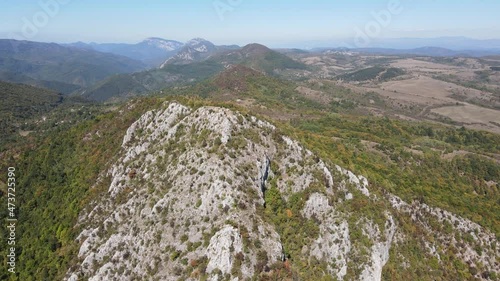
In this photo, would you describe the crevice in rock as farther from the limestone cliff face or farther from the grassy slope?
the grassy slope

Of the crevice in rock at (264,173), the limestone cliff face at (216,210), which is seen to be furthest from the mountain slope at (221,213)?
the crevice in rock at (264,173)

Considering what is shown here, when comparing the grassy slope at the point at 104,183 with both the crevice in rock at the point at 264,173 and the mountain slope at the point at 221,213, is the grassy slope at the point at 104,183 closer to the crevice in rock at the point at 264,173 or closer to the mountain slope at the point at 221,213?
the mountain slope at the point at 221,213

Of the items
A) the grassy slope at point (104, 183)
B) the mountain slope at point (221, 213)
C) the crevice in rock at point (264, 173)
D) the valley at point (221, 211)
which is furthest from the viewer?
the grassy slope at point (104, 183)

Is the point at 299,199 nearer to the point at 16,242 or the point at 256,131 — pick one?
the point at 256,131

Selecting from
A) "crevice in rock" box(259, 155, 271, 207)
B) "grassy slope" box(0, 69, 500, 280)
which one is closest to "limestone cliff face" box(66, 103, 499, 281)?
"crevice in rock" box(259, 155, 271, 207)

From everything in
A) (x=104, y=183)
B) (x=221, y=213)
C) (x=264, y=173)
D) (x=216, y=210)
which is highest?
(x=264, y=173)

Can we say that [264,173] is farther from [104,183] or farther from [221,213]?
[104,183]

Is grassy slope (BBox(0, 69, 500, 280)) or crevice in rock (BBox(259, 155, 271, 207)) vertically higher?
crevice in rock (BBox(259, 155, 271, 207))

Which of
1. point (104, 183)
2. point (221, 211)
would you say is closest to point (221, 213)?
point (221, 211)

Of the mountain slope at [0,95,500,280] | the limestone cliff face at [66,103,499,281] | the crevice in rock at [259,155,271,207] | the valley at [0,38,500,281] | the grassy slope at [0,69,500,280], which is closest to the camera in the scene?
the limestone cliff face at [66,103,499,281]

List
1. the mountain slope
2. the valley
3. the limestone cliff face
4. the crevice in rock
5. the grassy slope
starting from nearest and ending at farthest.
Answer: the limestone cliff face
the mountain slope
the valley
the crevice in rock
the grassy slope
